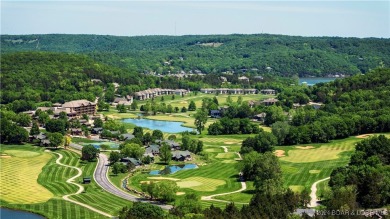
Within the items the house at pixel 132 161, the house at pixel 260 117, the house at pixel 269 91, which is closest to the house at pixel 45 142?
the house at pixel 132 161

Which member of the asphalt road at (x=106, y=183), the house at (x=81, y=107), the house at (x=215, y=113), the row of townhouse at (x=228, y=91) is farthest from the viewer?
the row of townhouse at (x=228, y=91)

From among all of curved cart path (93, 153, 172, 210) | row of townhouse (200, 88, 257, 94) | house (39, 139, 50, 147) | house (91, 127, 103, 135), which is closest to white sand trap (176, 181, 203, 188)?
curved cart path (93, 153, 172, 210)

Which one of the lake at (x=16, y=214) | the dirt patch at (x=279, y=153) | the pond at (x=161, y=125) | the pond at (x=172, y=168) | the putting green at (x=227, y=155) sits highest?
the dirt patch at (x=279, y=153)

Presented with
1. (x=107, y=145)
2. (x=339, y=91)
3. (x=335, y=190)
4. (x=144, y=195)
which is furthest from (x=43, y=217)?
(x=339, y=91)

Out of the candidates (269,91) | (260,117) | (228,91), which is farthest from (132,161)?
(228,91)

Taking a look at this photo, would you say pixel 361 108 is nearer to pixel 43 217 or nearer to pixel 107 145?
pixel 107 145

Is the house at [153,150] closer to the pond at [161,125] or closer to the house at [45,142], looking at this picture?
the house at [45,142]

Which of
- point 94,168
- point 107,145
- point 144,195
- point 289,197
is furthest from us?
point 107,145
